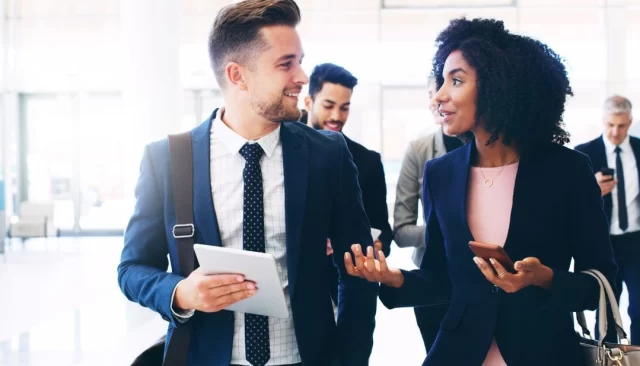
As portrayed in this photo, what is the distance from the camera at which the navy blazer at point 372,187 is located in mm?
3152

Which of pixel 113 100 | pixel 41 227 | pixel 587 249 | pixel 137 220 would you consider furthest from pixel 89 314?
pixel 113 100

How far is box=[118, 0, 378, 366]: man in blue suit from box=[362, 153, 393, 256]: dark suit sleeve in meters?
1.18

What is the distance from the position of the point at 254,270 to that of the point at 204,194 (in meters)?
0.34

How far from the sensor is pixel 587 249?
1.86 metres

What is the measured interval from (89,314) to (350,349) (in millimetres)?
5669

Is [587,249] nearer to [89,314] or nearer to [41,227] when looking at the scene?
[89,314]

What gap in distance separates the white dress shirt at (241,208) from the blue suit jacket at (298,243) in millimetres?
41

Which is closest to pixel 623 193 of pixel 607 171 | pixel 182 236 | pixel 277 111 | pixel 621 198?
pixel 621 198

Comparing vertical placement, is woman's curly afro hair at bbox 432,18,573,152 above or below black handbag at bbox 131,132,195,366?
above

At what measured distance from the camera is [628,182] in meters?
5.21

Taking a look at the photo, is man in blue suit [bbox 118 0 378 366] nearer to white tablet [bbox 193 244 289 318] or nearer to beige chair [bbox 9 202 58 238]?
white tablet [bbox 193 244 289 318]

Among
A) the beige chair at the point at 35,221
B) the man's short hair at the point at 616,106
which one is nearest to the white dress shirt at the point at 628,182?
the man's short hair at the point at 616,106

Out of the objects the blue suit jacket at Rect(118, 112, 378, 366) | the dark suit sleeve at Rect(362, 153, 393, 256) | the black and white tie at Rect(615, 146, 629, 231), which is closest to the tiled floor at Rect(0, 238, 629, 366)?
the black and white tie at Rect(615, 146, 629, 231)

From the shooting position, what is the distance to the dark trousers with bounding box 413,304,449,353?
7.61ft
